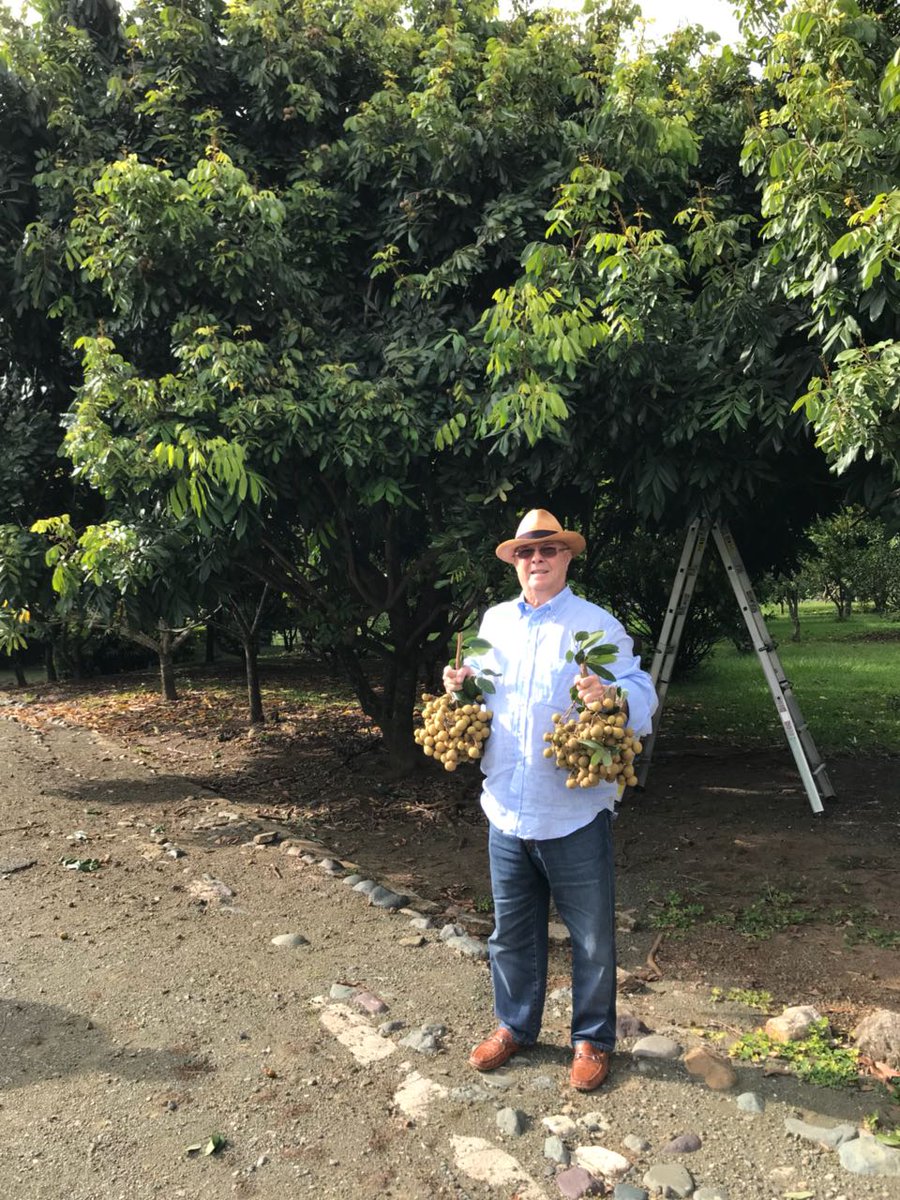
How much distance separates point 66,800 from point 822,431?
20.6 feet

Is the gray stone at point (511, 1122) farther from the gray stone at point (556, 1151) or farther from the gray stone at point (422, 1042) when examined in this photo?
the gray stone at point (422, 1042)

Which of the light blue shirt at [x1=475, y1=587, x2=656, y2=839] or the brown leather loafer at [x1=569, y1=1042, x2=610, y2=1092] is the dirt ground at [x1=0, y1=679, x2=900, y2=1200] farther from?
the light blue shirt at [x1=475, y1=587, x2=656, y2=839]

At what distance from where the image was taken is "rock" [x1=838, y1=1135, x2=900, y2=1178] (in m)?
2.50

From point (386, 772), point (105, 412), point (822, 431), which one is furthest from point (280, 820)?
point (822, 431)

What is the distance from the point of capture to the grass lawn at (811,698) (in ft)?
31.7

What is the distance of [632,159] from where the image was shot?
5.58 metres

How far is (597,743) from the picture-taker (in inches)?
106

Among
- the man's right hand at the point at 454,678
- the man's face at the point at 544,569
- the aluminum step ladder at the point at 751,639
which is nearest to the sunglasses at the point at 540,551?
the man's face at the point at 544,569

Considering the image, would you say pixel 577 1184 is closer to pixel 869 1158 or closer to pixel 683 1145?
pixel 683 1145

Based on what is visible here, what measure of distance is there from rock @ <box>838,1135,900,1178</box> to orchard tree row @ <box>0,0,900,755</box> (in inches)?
111

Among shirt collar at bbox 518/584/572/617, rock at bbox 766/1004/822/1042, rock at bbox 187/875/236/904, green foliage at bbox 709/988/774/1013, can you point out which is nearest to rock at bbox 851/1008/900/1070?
rock at bbox 766/1004/822/1042

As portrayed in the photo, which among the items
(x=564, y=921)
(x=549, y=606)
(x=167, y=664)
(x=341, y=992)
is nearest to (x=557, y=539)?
(x=549, y=606)

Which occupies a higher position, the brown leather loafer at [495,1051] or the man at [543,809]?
the man at [543,809]

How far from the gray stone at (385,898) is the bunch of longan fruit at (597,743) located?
7.32 ft
